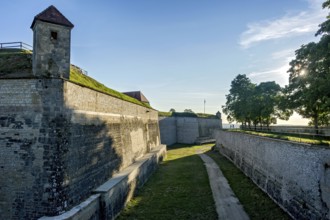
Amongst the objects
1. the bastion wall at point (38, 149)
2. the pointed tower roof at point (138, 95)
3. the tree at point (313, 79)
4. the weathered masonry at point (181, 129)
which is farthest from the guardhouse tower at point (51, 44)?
the weathered masonry at point (181, 129)

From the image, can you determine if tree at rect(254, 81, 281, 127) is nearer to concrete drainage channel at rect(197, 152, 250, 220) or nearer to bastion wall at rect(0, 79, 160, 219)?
concrete drainage channel at rect(197, 152, 250, 220)

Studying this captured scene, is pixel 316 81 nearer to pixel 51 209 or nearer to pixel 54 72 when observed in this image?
pixel 54 72

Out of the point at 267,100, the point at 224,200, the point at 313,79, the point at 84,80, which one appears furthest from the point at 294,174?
the point at 267,100

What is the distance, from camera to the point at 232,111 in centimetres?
4038

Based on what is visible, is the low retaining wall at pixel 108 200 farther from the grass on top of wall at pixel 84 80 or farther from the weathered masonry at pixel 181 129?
the weathered masonry at pixel 181 129

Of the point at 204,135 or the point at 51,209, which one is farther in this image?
the point at 204,135

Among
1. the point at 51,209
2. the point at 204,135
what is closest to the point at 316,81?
the point at 51,209

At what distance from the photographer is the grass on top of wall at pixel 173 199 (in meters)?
11.1

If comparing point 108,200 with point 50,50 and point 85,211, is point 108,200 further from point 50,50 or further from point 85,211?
point 50,50

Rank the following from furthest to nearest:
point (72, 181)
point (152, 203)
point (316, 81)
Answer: point (316, 81)
point (152, 203)
point (72, 181)

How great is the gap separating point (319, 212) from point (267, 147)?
5818mm

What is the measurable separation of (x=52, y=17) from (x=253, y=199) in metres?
12.7

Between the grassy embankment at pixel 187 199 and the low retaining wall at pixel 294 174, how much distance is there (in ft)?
2.21

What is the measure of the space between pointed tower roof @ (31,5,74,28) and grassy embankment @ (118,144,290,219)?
28.1 ft
